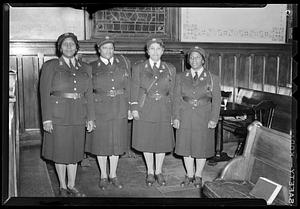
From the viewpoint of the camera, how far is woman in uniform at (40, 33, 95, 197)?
3.07 meters

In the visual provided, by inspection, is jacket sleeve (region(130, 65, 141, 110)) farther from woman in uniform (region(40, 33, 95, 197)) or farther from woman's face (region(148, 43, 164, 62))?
woman in uniform (region(40, 33, 95, 197))

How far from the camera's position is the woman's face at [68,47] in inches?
120

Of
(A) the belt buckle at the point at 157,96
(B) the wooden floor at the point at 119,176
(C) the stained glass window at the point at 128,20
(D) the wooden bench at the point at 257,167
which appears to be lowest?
(B) the wooden floor at the point at 119,176

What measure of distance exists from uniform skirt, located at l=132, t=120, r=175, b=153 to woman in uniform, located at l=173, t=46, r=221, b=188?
109mm

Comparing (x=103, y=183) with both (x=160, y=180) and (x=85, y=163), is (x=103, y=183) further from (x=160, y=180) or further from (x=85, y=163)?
(x=85, y=163)

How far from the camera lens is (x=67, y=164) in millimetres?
3217

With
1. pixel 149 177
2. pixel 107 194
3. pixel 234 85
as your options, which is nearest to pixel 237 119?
pixel 234 85

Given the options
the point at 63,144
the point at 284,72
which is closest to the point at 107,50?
the point at 63,144

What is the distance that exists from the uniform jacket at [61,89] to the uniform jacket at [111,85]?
0.19m

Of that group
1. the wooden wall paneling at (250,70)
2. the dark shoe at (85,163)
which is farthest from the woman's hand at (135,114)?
the wooden wall paneling at (250,70)

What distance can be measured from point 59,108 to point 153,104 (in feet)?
Answer: 2.91

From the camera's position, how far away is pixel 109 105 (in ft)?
11.0

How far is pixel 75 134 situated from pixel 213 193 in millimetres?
1365

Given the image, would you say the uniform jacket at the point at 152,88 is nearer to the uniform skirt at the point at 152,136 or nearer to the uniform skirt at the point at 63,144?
the uniform skirt at the point at 152,136
